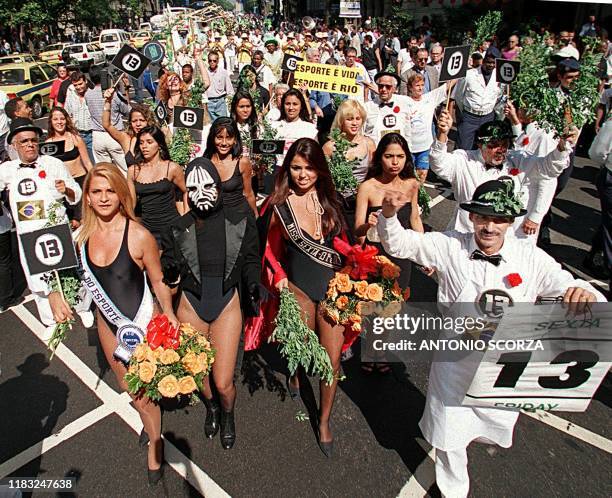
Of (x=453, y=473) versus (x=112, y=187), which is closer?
(x=453, y=473)

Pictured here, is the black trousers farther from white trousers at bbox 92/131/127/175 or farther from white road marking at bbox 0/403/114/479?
white road marking at bbox 0/403/114/479

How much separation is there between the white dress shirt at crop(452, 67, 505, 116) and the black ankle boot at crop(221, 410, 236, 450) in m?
6.60

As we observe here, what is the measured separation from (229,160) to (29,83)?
51.4ft

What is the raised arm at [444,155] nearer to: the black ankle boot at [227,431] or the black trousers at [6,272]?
the black ankle boot at [227,431]

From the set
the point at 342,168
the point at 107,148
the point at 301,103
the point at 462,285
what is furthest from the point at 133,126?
the point at 462,285

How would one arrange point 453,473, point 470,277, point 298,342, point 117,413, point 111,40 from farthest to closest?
point 111,40, point 117,413, point 298,342, point 453,473, point 470,277

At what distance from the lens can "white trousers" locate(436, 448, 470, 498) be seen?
289cm

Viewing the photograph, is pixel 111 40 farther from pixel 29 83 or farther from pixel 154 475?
pixel 154 475

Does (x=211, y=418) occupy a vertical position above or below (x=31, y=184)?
below

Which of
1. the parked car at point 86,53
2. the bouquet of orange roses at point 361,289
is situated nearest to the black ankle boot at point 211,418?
the bouquet of orange roses at point 361,289

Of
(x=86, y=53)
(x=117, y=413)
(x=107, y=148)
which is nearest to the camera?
(x=117, y=413)

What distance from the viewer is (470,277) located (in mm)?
2750

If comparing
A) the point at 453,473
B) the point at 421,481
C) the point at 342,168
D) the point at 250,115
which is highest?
the point at 250,115

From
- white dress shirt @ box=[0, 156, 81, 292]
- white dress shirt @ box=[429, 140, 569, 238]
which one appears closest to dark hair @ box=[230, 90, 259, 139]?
white dress shirt @ box=[0, 156, 81, 292]
